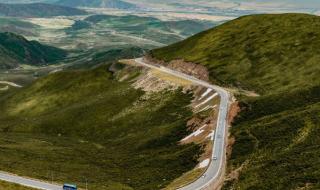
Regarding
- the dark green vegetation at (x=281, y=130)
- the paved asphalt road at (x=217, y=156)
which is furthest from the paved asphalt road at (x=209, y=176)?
the dark green vegetation at (x=281, y=130)

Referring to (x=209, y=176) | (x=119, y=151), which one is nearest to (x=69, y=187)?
(x=209, y=176)

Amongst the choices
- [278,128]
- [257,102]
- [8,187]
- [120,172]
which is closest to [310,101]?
[257,102]

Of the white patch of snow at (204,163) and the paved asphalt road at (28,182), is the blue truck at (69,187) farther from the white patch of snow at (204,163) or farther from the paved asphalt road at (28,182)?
the white patch of snow at (204,163)

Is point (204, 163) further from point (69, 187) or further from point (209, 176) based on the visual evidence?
point (69, 187)

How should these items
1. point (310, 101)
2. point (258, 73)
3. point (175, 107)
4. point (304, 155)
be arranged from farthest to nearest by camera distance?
point (258, 73)
point (175, 107)
point (310, 101)
point (304, 155)

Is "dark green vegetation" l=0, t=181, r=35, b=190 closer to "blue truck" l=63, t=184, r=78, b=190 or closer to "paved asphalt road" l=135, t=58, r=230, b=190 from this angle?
"blue truck" l=63, t=184, r=78, b=190

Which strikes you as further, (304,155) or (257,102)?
(257,102)

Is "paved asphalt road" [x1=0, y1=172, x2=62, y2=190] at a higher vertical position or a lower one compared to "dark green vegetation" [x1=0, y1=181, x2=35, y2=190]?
lower

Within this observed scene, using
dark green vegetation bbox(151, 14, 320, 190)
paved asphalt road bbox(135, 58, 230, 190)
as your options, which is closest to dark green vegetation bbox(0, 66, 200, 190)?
paved asphalt road bbox(135, 58, 230, 190)

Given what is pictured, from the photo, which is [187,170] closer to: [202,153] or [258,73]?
[202,153]
